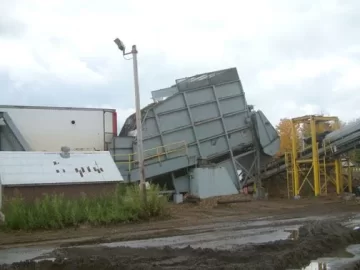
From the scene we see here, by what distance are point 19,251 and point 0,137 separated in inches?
765

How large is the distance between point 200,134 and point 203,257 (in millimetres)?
22386

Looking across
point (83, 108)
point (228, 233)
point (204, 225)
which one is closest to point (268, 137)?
point (83, 108)

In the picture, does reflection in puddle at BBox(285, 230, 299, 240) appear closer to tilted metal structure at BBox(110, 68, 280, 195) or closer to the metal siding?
tilted metal structure at BBox(110, 68, 280, 195)

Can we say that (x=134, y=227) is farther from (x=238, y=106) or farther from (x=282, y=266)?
(x=238, y=106)

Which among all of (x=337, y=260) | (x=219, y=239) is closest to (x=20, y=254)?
(x=219, y=239)

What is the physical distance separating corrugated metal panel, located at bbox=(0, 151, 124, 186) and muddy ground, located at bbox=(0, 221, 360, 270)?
12.0m

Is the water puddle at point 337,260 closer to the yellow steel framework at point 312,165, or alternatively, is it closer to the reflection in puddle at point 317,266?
the reflection in puddle at point 317,266

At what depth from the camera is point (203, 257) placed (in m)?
9.61

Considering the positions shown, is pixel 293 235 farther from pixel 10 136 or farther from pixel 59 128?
pixel 59 128

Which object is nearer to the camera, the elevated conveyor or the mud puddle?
the mud puddle

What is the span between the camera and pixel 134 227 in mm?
18000

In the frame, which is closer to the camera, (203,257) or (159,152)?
(203,257)

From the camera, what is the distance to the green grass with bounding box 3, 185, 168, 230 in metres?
17.8

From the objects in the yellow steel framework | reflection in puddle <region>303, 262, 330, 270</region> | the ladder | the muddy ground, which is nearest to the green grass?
the muddy ground
